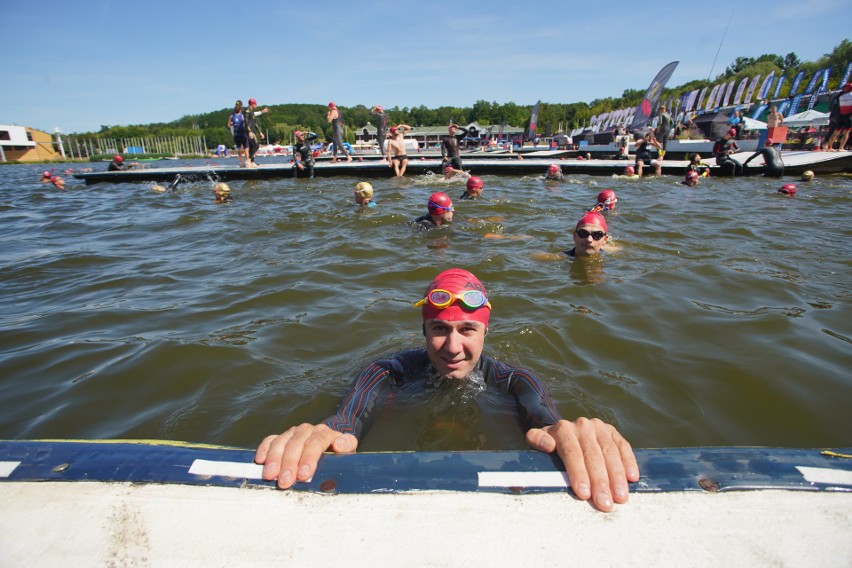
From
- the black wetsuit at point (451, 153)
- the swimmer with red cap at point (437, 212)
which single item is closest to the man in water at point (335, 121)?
the black wetsuit at point (451, 153)

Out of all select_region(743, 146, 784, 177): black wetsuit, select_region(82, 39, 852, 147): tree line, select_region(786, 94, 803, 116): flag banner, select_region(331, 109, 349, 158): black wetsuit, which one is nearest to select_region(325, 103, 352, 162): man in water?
select_region(331, 109, 349, 158): black wetsuit

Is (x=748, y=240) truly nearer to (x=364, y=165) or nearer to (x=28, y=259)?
(x=28, y=259)

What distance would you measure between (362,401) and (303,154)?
15064mm

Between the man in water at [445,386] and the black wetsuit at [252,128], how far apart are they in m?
13.5

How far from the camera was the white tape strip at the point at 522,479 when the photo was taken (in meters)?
1.39

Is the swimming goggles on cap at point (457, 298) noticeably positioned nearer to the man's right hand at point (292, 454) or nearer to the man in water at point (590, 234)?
the man's right hand at point (292, 454)

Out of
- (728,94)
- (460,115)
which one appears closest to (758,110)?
(728,94)

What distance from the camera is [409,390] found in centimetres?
310

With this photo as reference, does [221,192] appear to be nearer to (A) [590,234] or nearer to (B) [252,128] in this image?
(B) [252,128]

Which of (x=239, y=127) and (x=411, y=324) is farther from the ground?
(x=239, y=127)

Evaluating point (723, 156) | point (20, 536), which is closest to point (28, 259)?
point (20, 536)

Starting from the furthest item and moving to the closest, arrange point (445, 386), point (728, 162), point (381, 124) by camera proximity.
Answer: point (381, 124) < point (728, 162) < point (445, 386)

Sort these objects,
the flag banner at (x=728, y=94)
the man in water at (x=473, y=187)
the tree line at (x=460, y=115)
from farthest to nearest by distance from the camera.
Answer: the tree line at (x=460, y=115) < the flag banner at (x=728, y=94) < the man in water at (x=473, y=187)

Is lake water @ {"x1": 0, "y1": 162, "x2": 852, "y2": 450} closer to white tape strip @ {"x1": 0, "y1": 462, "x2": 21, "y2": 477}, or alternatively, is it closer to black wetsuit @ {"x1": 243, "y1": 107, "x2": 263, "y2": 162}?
white tape strip @ {"x1": 0, "y1": 462, "x2": 21, "y2": 477}
